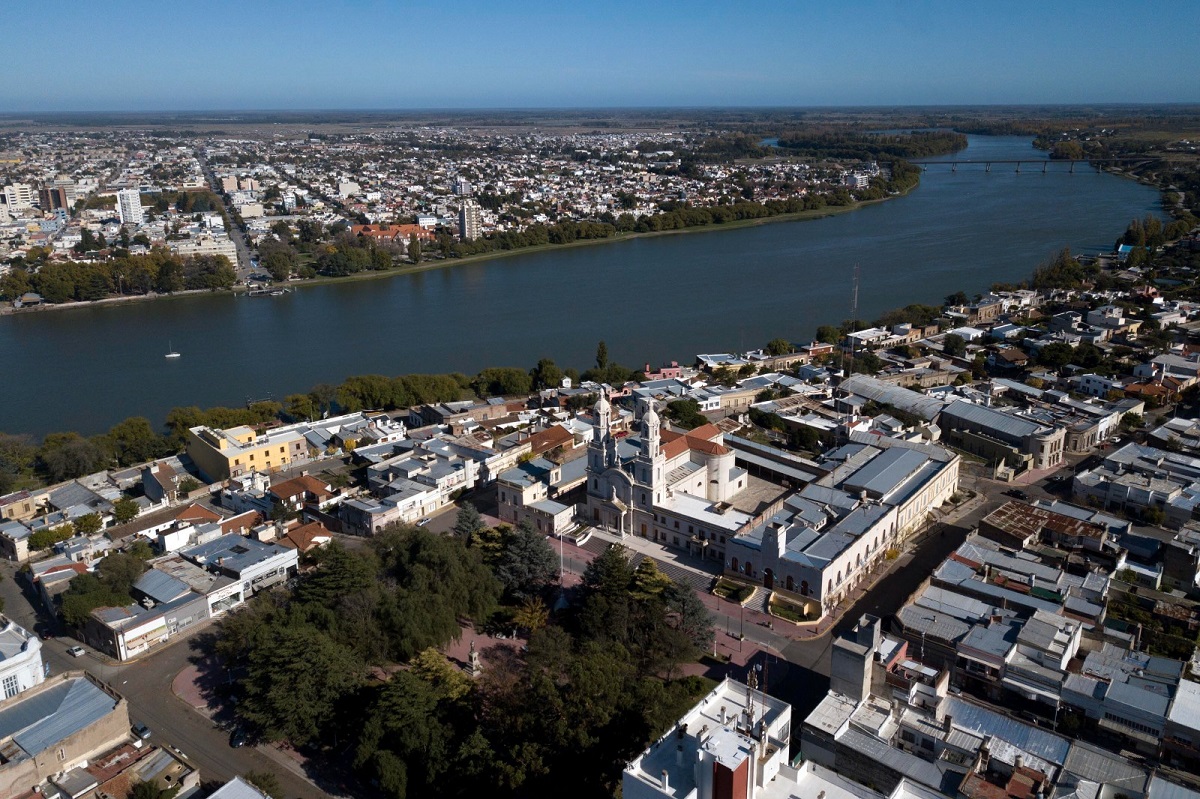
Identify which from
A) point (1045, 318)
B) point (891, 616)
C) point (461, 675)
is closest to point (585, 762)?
point (461, 675)

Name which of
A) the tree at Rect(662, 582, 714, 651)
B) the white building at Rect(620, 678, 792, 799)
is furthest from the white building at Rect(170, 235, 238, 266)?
the white building at Rect(620, 678, 792, 799)

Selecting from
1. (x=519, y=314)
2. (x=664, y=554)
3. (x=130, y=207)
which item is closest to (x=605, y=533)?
(x=664, y=554)

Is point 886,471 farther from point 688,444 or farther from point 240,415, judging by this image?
point 240,415

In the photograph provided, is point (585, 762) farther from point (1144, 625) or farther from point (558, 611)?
point (1144, 625)

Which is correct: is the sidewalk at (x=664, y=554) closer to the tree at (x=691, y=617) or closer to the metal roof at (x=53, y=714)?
the tree at (x=691, y=617)

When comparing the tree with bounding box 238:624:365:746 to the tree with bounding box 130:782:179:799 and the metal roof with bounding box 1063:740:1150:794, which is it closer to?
the tree with bounding box 130:782:179:799

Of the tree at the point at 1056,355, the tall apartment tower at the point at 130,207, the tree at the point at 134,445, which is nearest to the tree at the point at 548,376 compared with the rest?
the tree at the point at 134,445
